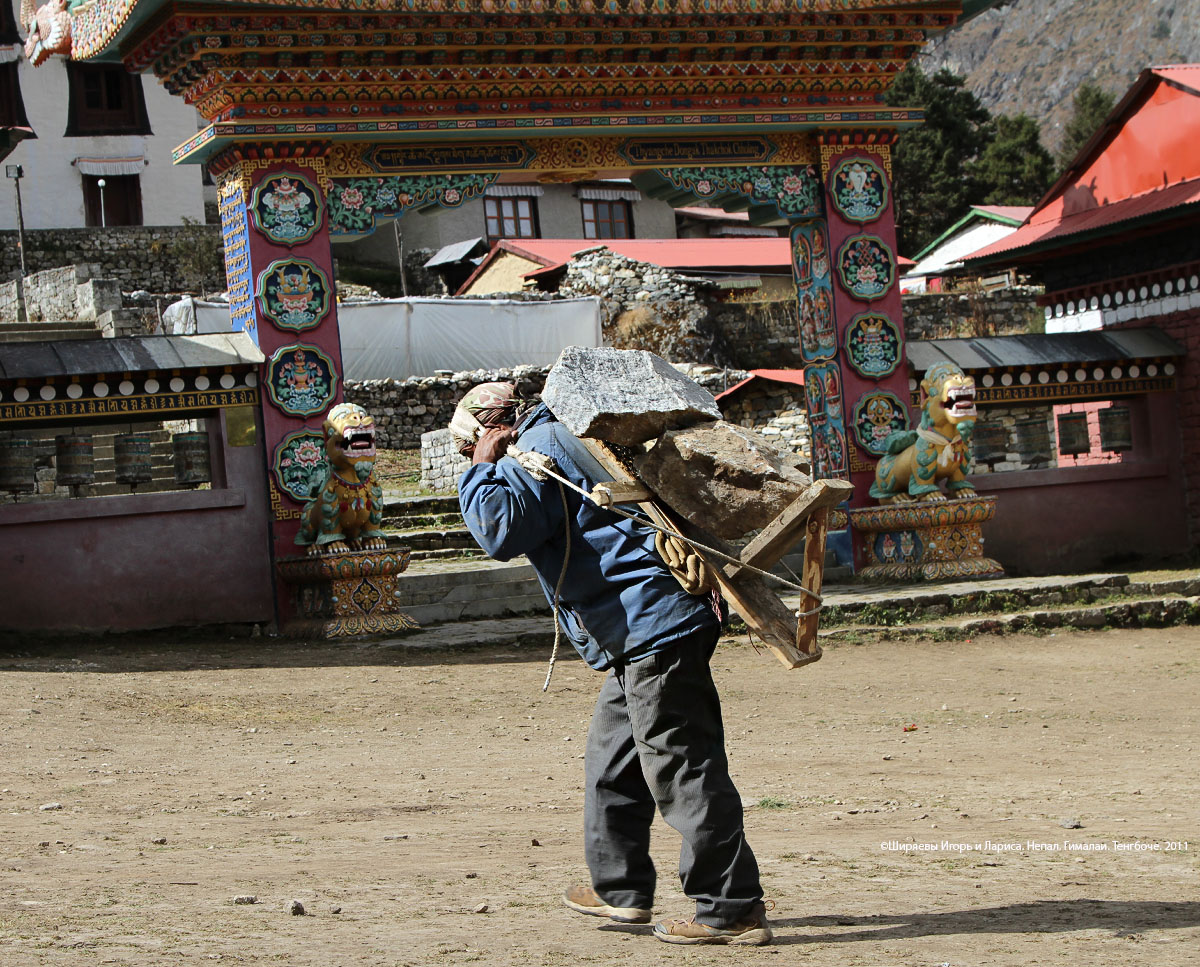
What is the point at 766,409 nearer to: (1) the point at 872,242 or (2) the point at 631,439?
(1) the point at 872,242

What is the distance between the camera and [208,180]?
4094cm

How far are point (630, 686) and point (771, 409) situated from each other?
20.4m

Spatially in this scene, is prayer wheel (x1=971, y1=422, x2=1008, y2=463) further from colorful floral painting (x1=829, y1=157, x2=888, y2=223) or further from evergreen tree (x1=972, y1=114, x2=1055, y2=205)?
evergreen tree (x1=972, y1=114, x2=1055, y2=205)

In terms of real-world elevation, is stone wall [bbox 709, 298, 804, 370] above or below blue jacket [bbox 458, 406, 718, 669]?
above

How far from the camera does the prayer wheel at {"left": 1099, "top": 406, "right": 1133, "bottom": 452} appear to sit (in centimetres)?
1559

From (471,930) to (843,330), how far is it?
10631mm

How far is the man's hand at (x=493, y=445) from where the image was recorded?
4.61m

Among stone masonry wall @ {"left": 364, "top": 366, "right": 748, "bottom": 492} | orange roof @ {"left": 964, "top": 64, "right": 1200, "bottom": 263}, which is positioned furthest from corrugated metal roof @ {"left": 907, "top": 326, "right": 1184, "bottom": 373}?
stone masonry wall @ {"left": 364, "top": 366, "right": 748, "bottom": 492}

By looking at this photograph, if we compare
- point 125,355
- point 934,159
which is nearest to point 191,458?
point 125,355

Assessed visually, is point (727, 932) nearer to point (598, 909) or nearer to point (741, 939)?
point (741, 939)

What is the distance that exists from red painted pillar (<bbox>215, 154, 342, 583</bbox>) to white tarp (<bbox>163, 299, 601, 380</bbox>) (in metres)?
12.9

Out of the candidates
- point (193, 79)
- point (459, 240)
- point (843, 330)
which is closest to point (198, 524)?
point (193, 79)

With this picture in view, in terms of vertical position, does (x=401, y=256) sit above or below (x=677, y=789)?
above

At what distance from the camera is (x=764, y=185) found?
45.8ft
